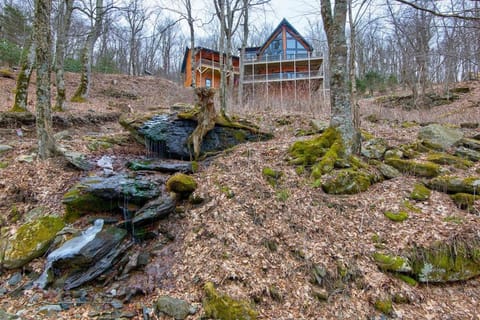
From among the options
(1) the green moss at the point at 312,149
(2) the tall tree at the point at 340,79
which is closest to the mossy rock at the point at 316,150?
(1) the green moss at the point at 312,149

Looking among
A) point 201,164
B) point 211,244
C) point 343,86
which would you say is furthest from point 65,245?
point 343,86

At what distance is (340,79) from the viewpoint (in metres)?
5.34

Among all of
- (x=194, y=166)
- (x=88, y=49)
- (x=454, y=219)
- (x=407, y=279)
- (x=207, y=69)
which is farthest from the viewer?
(x=207, y=69)

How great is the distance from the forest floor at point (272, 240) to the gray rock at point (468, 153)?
437mm

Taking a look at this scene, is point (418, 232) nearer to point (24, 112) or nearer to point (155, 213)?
point (155, 213)

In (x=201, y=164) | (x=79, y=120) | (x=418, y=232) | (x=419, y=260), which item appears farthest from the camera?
(x=79, y=120)

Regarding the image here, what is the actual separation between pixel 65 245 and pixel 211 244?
2.18m

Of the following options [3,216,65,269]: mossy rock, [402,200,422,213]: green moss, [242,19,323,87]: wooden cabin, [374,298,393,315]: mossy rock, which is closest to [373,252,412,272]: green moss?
[374,298,393,315]: mossy rock

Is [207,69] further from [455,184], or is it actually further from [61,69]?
[455,184]

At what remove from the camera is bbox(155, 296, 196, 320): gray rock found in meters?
2.94

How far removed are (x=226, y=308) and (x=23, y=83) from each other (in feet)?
31.6

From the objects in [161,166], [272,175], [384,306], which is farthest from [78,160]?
[384,306]

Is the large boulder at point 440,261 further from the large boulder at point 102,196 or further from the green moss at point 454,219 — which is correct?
the large boulder at point 102,196

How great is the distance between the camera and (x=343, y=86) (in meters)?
5.35
